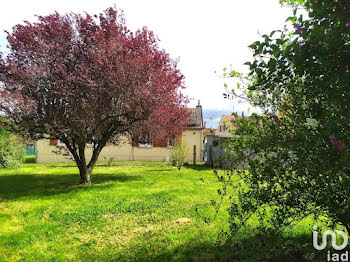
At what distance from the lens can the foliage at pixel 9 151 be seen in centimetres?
1484

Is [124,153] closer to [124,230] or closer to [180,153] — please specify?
[180,153]

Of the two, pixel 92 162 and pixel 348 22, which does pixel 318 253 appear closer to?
pixel 348 22

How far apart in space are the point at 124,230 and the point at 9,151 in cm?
1403

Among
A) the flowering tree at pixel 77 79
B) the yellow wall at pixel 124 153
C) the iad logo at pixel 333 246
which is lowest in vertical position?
the iad logo at pixel 333 246

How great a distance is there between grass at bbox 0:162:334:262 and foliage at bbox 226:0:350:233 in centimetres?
131

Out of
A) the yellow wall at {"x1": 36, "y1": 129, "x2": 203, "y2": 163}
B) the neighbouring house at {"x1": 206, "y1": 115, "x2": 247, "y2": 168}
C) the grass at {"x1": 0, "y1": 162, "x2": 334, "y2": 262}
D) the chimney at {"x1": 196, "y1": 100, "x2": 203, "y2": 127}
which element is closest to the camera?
the neighbouring house at {"x1": 206, "y1": 115, "x2": 247, "y2": 168}

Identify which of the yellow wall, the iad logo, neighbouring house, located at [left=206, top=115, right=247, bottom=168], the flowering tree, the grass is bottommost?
the grass

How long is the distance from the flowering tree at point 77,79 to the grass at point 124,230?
2780mm

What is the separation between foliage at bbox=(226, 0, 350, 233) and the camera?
2.30 meters

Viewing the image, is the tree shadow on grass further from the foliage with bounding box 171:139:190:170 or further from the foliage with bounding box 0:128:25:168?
the foliage with bounding box 171:139:190:170

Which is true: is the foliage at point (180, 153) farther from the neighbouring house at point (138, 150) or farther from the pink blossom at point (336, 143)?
the pink blossom at point (336, 143)

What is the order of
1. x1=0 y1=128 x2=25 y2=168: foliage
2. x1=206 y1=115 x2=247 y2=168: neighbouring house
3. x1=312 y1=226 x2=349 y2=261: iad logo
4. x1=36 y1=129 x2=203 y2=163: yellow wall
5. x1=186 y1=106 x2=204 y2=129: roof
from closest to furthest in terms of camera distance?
x1=312 y1=226 x2=349 y2=261: iad logo
x1=206 y1=115 x2=247 y2=168: neighbouring house
x1=0 y1=128 x2=25 y2=168: foliage
x1=36 y1=129 x2=203 y2=163: yellow wall
x1=186 y1=106 x2=204 y2=129: roof

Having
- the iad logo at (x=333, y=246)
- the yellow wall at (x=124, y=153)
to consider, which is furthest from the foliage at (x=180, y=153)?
the iad logo at (x=333, y=246)

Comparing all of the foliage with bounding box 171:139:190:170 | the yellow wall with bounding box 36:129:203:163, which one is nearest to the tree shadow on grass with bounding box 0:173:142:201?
the foliage with bounding box 171:139:190:170
